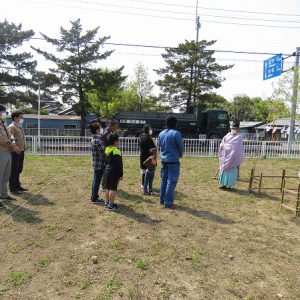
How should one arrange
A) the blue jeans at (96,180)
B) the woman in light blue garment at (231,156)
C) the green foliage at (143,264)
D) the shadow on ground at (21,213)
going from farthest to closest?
the woman in light blue garment at (231,156) → the blue jeans at (96,180) → the shadow on ground at (21,213) → the green foliage at (143,264)

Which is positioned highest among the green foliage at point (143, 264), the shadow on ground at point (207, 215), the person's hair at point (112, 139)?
the person's hair at point (112, 139)

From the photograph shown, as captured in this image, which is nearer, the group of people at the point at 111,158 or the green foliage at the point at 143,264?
the green foliage at the point at 143,264

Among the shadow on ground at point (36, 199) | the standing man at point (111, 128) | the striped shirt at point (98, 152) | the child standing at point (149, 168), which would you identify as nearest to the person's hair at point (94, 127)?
the striped shirt at point (98, 152)

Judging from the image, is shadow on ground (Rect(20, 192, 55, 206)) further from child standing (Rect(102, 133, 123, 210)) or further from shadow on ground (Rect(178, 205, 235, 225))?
shadow on ground (Rect(178, 205, 235, 225))

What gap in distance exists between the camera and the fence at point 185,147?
1328cm

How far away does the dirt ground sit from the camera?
3.00 m

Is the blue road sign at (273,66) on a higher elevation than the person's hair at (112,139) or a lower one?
higher

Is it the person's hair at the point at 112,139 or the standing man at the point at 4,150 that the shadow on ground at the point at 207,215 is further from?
the standing man at the point at 4,150

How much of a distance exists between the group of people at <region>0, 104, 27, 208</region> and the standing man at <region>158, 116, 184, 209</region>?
2.85 meters

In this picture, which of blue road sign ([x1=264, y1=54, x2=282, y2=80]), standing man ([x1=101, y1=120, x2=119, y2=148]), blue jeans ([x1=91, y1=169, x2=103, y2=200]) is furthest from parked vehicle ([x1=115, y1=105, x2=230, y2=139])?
blue jeans ([x1=91, y1=169, x2=103, y2=200])

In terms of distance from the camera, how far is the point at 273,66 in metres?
15.4

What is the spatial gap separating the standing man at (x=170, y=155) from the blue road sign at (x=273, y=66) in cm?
1136

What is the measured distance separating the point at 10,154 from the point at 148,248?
3457 mm

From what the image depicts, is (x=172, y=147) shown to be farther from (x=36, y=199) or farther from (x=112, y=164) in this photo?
(x=36, y=199)
